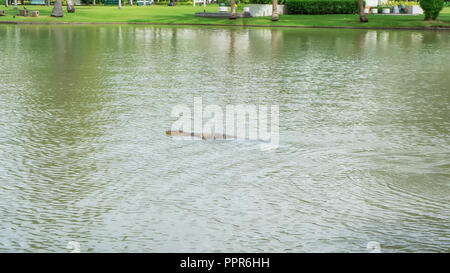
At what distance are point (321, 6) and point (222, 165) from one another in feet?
151

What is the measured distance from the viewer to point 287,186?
841 cm

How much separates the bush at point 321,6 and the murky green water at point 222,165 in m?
35.4

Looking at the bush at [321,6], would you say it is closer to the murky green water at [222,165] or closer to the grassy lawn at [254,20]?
the grassy lawn at [254,20]

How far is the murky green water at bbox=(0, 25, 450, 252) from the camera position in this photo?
688 cm

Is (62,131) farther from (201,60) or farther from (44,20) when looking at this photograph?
(44,20)

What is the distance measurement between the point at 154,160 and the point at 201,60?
13.0 metres

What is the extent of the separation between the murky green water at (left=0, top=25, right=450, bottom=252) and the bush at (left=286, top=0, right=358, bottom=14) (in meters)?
35.4

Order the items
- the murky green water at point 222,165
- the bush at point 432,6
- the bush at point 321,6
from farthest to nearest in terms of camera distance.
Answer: the bush at point 321,6, the bush at point 432,6, the murky green water at point 222,165

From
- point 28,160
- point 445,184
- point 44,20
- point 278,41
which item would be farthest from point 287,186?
point 44,20

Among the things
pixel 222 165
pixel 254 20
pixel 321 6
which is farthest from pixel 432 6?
pixel 222 165

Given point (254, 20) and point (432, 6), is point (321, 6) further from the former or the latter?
point (432, 6)

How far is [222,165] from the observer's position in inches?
366

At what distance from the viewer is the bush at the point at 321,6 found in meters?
53.6

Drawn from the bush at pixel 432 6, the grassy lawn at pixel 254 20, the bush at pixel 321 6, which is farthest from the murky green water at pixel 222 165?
the bush at pixel 321 6
